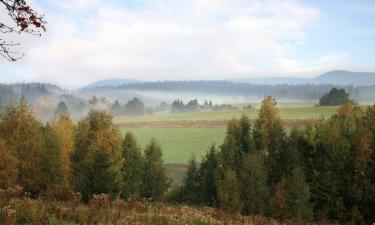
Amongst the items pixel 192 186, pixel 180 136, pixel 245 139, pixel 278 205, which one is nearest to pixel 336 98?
pixel 180 136

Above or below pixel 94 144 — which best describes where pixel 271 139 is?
below

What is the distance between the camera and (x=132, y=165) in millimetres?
53688

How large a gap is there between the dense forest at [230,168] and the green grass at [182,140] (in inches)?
851

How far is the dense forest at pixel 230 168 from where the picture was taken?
131 feet

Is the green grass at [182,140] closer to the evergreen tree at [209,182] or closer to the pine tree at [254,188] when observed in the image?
the evergreen tree at [209,182]

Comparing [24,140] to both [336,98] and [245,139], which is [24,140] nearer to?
[245,139]

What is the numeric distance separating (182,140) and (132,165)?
40.8m

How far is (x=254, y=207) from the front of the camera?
142 feet

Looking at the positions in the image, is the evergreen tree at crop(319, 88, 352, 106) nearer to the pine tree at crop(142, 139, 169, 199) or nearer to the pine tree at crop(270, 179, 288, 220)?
the pine tree at crop(142, 139, 169, 199)

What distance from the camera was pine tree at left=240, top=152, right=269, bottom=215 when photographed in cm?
4372

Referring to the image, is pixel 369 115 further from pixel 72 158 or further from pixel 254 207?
pixel 72 158

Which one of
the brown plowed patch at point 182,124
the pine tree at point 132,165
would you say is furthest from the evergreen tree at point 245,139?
the brown plowed patch at point 182,124

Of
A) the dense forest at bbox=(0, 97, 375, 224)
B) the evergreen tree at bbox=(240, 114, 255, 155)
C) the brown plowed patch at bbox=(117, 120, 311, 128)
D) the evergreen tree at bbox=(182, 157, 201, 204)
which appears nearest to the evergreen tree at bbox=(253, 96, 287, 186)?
the dense forest at bbox=(0, 97, 375, 224)

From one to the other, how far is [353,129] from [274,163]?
10.3m
